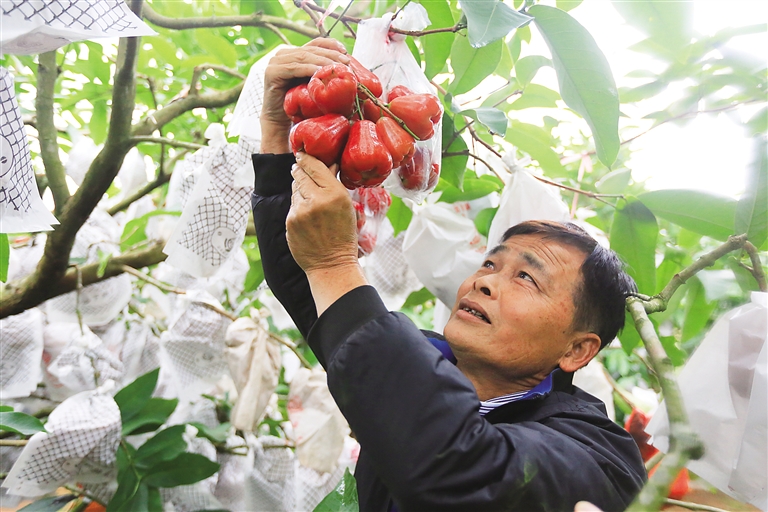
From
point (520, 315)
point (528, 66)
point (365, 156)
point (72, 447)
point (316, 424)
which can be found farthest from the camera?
point (316, 424)

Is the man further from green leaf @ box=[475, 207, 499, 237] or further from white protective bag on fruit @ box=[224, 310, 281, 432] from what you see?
white protective bag on fruit @ box=[224, 310, 281, 432]

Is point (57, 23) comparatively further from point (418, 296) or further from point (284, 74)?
point (418, 296)

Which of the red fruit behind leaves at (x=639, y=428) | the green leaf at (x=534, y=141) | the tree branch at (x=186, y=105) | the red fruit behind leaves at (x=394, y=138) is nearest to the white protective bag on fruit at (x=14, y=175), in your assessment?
the red fruit behind leaves at (x=394, y=138)

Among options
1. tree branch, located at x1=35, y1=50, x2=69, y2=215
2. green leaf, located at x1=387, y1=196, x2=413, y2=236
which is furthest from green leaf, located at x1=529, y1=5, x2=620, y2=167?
tree branch, located at x1=35, y1=50, x2=69, y2=215

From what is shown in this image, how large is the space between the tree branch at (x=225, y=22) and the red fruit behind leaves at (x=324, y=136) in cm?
49

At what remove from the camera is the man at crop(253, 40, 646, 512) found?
0.54 meters

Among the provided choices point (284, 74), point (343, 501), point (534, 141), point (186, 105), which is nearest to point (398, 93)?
point (284, 74)

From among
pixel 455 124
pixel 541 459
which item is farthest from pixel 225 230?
pixel 541 459

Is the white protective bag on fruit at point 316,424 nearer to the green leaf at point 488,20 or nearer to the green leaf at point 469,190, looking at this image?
the green leaf at point 469,190

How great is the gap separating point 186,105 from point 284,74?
1.60 ft

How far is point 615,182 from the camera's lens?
104cm

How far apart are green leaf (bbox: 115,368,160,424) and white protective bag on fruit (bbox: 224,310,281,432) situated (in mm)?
230

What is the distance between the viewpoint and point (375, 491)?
83 cm

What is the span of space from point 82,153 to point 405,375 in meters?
1.44
